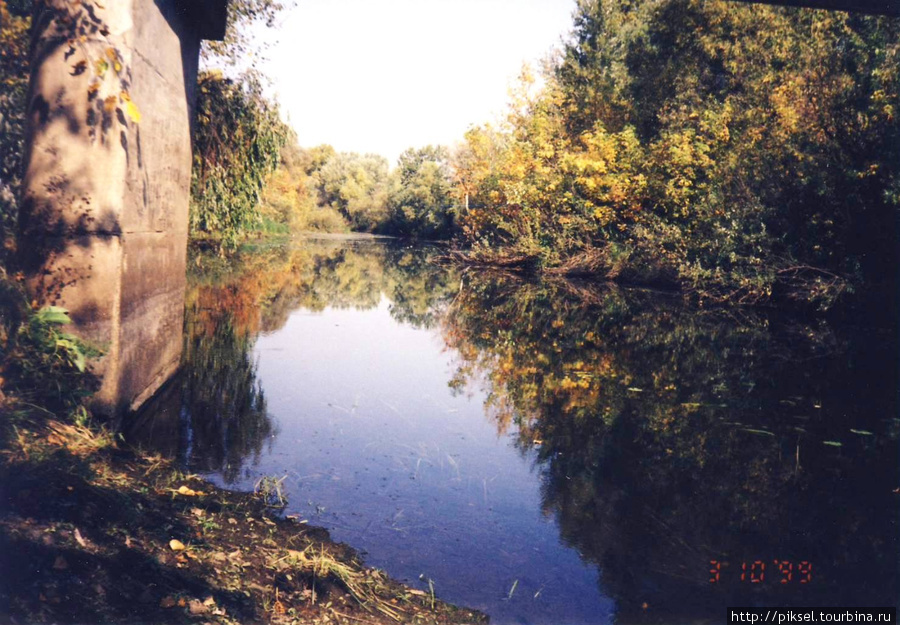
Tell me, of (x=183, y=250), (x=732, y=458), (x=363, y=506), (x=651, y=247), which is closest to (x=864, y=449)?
(x=732, y=458)

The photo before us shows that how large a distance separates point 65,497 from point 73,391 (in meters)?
1.67

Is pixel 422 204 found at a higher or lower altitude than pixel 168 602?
higher

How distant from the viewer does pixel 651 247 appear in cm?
2348

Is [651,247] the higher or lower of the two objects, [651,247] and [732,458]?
the higher

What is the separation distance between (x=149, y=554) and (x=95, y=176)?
10.5 ft

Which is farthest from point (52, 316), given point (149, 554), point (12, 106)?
point (149, 554)

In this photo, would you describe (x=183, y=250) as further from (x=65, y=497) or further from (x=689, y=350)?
(x=689, y=350)

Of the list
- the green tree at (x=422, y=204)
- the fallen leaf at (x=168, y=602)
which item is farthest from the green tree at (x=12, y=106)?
the green tree at (x=422, y=204)

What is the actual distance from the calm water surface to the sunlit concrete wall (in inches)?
41.8

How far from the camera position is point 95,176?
521 centimetres

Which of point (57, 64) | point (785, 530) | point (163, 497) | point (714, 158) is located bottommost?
point (785, 530)

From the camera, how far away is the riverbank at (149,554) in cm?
278

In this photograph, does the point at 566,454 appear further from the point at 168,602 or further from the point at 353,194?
the point at 353,194

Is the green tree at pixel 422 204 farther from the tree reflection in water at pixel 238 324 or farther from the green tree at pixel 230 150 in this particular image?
the green tree at pixel 230 150
